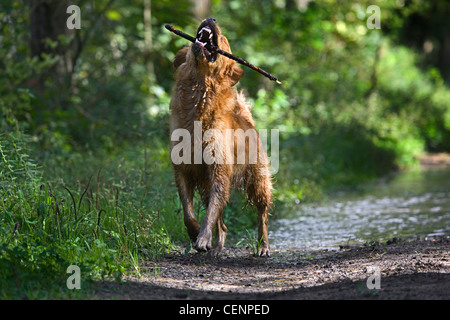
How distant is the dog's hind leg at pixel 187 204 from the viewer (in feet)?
21.1

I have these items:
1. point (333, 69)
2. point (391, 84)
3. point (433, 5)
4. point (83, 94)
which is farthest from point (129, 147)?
point (433, 5)

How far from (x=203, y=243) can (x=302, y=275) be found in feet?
2.96

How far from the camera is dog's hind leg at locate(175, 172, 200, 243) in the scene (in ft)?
21.1

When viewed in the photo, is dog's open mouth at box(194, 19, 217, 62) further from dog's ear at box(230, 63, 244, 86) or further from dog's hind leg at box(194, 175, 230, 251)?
dog's hind leg at box(194, 175, 230, 251)

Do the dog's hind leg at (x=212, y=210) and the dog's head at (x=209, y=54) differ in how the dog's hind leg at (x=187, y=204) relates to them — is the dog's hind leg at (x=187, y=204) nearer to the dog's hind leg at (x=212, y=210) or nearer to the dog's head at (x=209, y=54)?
the dog's hind leg at (x=212, y=210)

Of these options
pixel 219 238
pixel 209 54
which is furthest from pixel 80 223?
pixel 209 54

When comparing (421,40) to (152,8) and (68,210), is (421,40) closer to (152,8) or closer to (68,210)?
(152,8)

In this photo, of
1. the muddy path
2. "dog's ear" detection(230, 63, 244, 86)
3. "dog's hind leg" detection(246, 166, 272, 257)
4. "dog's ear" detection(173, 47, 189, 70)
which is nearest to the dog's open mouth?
"dog's ear" detection(230, 63, 244, 86)

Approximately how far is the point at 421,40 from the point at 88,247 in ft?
102

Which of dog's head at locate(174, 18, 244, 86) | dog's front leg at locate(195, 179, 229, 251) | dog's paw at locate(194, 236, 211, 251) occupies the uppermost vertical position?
dog's head at locate(174, 18, 244, 86)

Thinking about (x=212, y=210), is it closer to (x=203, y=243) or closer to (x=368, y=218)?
(x=203, y=243)

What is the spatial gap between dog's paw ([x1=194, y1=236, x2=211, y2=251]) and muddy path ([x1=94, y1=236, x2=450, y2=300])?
17 centimetres

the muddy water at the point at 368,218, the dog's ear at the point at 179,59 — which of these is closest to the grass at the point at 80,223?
the muddy water at the point at 368,218

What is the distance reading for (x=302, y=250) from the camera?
728cm
